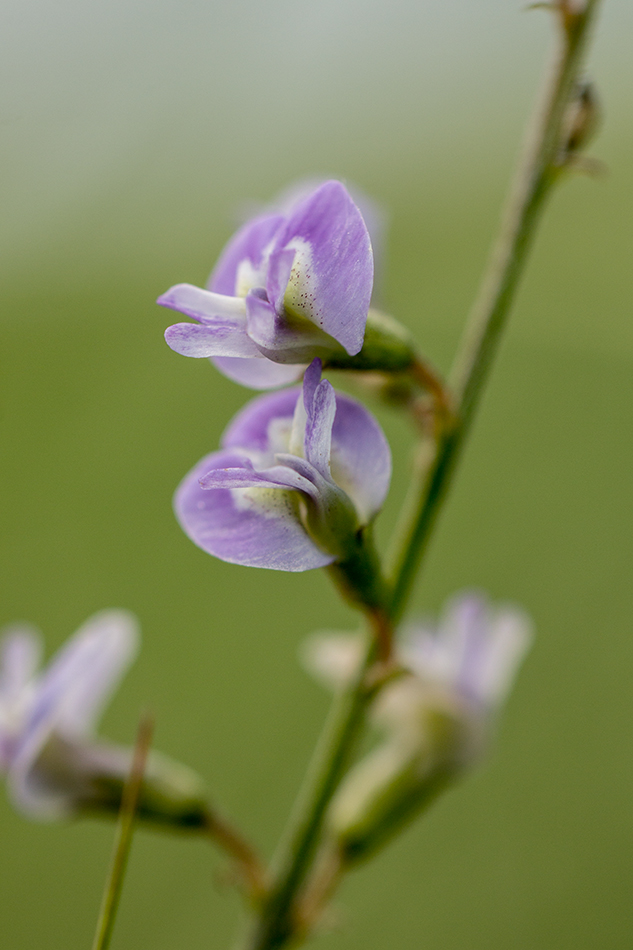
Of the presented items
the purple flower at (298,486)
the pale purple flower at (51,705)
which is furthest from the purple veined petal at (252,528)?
the pale purple flower at (51,705)

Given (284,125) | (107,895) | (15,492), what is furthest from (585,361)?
(107,895)

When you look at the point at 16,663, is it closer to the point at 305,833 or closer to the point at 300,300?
the point at 305,833

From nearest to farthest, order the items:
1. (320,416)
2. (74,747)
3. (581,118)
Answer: (320,416), (581,118), (74,747)

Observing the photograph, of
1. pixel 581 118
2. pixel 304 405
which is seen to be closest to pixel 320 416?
pixel 304 405

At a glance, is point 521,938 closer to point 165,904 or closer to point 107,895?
point 165,904

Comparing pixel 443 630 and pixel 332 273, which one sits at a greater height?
pixel 332 273

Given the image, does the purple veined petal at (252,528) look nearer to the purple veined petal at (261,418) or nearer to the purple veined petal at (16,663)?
the purple veined petal at (261,418)
